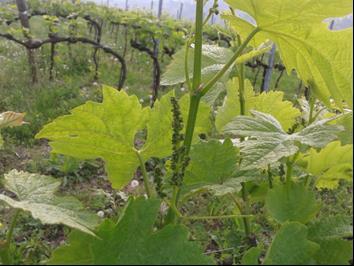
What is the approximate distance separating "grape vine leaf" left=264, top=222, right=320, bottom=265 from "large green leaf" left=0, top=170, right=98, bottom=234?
8.4 inches

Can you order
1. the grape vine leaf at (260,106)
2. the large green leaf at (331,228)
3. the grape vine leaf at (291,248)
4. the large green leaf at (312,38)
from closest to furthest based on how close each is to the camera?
the grape vine leaf at (291,248) < the large green leaf at (331,228) < the large green leaf at (312,38) < the grape vine leaf at (260,106)

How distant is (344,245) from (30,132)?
16.8 ft

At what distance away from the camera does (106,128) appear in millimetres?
838

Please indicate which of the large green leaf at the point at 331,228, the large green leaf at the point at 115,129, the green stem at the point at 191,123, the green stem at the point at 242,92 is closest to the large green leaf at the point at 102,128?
the large green leaf at the point at 115,129

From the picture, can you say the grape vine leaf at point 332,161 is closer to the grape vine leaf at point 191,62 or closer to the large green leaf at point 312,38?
the large green leaf at point 312,38

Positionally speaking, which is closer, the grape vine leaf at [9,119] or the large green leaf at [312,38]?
the large green leaf at [312,38]

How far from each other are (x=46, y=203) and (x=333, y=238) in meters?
0.41

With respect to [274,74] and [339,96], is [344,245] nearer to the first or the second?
[339,96]

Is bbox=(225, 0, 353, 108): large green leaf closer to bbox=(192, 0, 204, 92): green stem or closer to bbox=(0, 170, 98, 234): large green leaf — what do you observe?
bbox=(192, 0, 204, 92): green stem

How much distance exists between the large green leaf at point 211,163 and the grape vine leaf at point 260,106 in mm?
248

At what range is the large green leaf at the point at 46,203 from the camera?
581mm

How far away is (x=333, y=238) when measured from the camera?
61 cm

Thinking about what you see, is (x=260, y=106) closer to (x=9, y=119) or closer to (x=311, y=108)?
(x=311, y=108)

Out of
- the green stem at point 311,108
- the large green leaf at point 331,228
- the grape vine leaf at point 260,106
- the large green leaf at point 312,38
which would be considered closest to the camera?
the large green leaf at point 331,228
